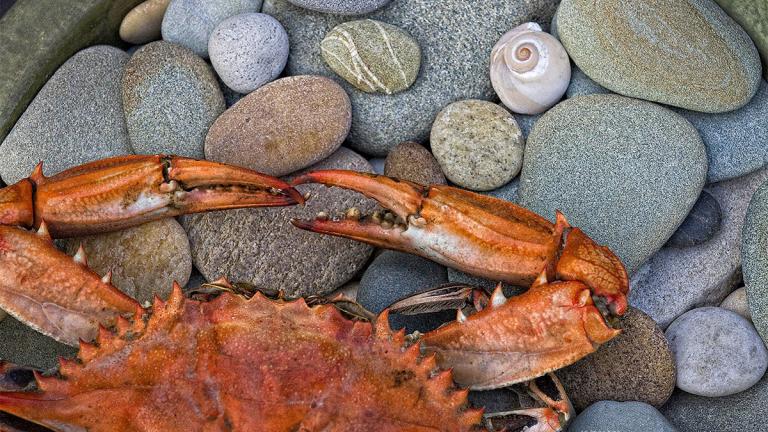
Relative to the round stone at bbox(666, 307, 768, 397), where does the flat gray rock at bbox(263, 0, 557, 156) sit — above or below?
above

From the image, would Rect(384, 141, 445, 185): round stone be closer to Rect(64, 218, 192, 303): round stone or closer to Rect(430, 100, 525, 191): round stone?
Rect(430, 100, 525, 191): round stone

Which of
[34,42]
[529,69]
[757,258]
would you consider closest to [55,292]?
[34,42]

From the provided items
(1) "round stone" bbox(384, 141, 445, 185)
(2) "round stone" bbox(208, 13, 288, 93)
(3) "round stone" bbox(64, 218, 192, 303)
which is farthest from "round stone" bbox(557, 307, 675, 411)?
(2) "round stone" bbox(208, 13, 288, 93)

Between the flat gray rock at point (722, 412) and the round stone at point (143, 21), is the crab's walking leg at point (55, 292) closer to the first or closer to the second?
the round stone at point (143, 21)

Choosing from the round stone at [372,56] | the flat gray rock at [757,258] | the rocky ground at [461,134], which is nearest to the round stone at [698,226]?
the rocky ground at [461,134]

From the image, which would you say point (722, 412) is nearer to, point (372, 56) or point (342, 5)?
point (372, 56)

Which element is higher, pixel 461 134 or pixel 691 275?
pixel 461 134

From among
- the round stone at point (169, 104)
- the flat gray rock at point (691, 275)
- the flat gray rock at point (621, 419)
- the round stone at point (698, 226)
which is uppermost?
the round stone at point (169, 104)
